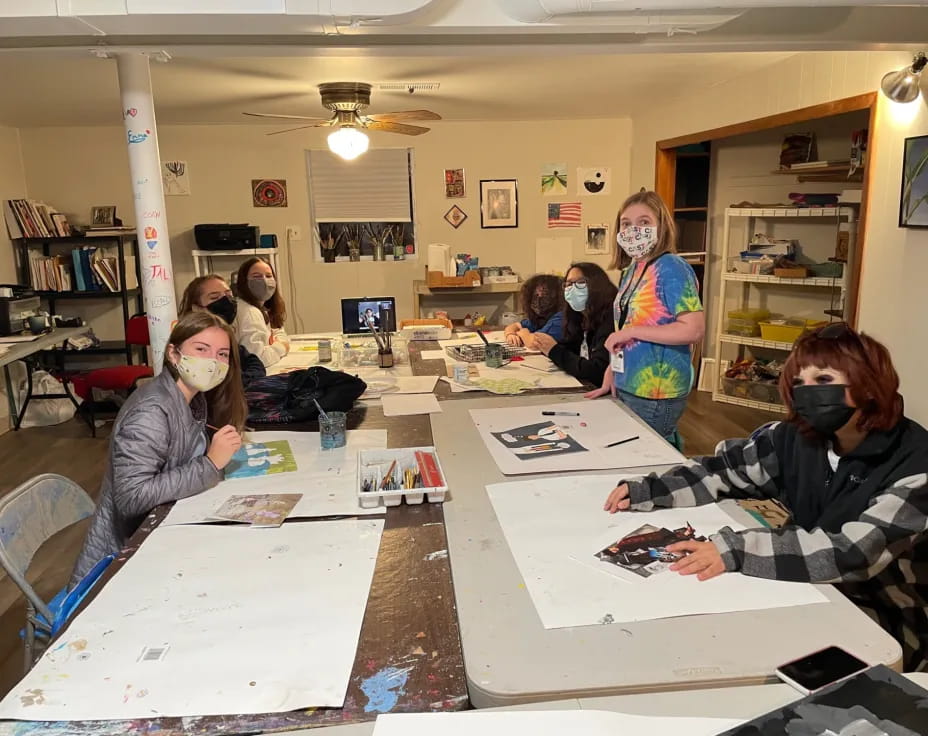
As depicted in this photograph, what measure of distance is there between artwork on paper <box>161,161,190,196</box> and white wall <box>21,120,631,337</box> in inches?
1.9

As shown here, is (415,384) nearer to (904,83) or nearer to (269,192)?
(904,83)

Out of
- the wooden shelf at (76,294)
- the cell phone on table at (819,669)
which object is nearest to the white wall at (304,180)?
the wooden shelf at (76,294)

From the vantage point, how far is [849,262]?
14.9ft

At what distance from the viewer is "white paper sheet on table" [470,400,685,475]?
1.82 m

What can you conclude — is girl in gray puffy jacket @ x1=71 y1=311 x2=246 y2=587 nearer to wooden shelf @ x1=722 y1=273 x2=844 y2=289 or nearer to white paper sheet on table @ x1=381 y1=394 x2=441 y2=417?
white paper sheet on table @ x1=381 y1=394 x2=441 y2=417

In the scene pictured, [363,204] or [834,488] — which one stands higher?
[363,204]

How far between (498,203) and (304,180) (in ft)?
5.42

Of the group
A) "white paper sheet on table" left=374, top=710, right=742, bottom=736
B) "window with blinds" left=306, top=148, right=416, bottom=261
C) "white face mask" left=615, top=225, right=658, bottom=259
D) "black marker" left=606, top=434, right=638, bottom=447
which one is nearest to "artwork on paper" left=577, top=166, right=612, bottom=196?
"window with blinds" left=306, top=148, right=416, bottom=261

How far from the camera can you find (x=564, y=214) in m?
6.22

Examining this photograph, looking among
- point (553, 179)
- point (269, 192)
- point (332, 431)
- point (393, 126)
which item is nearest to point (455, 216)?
point (553, 179)

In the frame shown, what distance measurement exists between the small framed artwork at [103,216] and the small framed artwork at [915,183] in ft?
17.6

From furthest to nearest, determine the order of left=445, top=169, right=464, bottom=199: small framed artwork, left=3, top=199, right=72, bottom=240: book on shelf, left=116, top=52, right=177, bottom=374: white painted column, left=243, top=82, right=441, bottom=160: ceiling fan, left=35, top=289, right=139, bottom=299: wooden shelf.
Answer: left=445, top=169, right=464, bottom=199: small framed artwork, left=35, top=289, right=139, bottom=299: wooden shelf, left=3, top=199, right=72, bottom=240: book on shelf, left=243, top=82, right=441, bottom=160: ceiling fan, left=116, top=52, right=177, bottom=374: white painted column

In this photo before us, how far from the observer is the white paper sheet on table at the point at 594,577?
1169mm

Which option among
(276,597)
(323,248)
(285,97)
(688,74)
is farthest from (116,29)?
(323,248)
